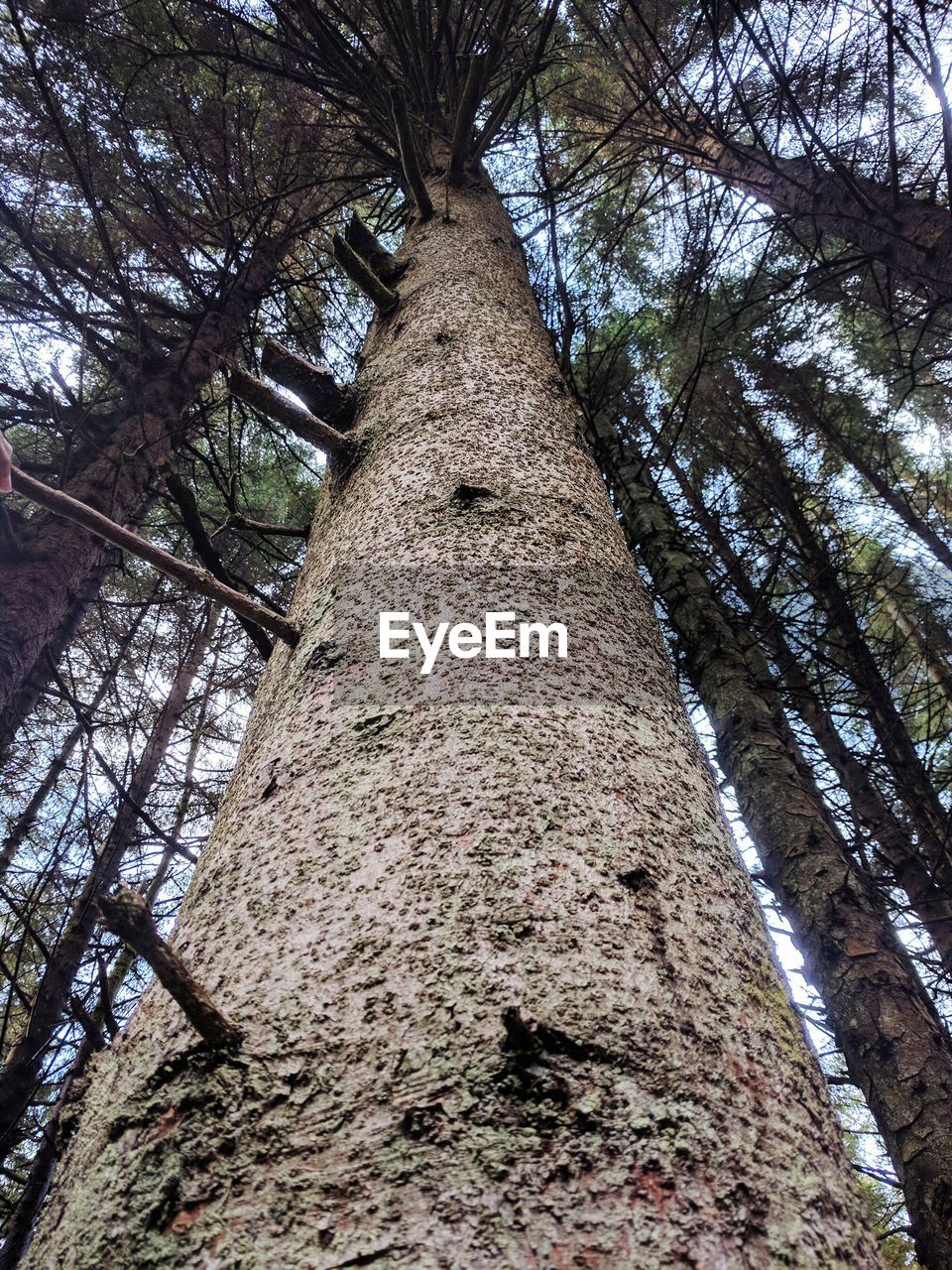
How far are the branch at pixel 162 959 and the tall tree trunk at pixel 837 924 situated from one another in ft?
8.47

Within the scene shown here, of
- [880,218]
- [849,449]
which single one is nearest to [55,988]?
[880,218]

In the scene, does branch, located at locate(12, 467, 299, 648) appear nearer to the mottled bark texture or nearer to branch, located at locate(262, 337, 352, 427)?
the mottled bark texture

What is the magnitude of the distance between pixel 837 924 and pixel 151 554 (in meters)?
2.75

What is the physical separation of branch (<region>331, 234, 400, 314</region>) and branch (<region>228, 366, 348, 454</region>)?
0.58 metres

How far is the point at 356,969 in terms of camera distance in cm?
59

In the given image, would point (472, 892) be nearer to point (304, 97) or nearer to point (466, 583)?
point (466, 583)

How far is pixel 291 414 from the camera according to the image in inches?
58.6

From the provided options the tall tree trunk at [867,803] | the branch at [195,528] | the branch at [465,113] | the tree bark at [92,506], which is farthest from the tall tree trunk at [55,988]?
the tall tree trunk at [867,803]

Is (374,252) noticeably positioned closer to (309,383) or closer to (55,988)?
(309,383)

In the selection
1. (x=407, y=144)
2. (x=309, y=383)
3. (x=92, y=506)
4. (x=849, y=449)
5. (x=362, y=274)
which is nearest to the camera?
(x=309, y=383)

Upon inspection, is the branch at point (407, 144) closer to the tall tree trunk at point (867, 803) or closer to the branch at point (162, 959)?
the tall tree trunk at point (867, 803)

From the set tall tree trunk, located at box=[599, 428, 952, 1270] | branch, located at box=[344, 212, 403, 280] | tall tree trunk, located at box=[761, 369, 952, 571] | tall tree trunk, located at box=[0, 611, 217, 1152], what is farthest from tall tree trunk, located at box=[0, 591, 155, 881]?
tall tree trunk, located at box=[761, 369, 952, 571]

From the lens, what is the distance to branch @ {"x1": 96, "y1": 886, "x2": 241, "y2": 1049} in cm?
48

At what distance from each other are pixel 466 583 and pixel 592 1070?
0.61 m
